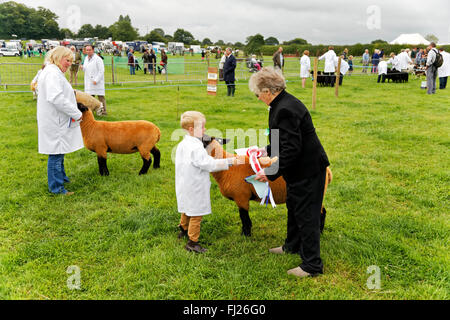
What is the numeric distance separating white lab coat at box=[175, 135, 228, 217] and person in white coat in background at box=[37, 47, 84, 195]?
2.64 metres

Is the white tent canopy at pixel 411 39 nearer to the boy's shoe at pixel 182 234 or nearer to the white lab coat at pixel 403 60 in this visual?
the white lab coat at pixel 403 60

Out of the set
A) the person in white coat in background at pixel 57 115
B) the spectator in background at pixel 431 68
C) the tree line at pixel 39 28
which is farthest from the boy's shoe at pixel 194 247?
the tree line at pixel 39 28

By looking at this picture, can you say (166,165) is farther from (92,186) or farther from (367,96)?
(367,96)

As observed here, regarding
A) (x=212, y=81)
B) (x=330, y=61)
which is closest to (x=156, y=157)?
(x=212, y=81)

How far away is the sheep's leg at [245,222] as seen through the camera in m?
4.28

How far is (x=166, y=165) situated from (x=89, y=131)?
1.74 metres

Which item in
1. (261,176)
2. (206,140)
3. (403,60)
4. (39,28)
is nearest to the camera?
(261,176)

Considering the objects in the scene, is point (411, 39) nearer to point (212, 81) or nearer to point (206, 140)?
point (212, 81)

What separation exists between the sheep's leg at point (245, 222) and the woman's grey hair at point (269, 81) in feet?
5.66

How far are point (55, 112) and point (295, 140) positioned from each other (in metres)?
4.15

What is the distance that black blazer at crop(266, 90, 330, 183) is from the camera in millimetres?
3061

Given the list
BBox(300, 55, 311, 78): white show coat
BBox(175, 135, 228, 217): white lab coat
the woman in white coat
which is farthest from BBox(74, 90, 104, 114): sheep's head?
BBox(300, 55, 311, 78): white show coat

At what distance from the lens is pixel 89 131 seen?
6.14 m

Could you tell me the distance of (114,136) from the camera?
20.3 feet
